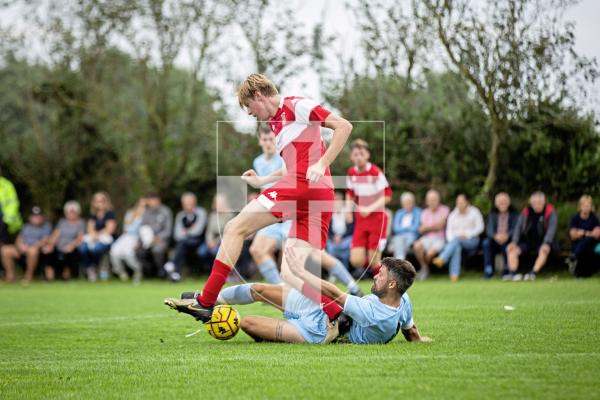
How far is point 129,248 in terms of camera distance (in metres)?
19.1

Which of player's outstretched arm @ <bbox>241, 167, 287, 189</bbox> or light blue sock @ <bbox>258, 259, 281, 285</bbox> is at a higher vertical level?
player's outstretched arm @ <bbox>241, 167, 287, 189</bbox>

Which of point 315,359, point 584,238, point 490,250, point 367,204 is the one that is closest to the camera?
point 315,359

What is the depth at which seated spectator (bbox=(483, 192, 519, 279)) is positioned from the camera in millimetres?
16188

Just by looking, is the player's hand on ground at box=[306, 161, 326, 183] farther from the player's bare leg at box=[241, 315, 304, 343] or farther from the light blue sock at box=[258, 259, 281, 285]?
the light blue sock at box=[258, 259, 281, 285]

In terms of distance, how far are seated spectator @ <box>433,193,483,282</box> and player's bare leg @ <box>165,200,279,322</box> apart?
9397 millimetres

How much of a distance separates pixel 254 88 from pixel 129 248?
40.4ft

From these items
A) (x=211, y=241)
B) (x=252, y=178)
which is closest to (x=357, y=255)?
(x=211, y=241)

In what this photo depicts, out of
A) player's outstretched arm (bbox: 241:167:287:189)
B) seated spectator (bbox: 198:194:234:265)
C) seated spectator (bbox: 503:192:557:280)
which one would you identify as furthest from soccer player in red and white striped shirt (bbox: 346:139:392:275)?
player's outstretched arm (bbox: 241:167:287:189)

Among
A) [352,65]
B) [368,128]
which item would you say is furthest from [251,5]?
[368,128]

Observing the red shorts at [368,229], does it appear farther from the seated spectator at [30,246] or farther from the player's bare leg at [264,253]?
the seated spectator at [30,246]

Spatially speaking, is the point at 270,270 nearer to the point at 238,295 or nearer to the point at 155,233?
the point at 238,295

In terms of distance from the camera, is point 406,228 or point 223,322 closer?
point 223,322

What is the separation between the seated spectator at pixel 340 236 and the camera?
17.3 meters

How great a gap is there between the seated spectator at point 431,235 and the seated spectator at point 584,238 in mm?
2491
